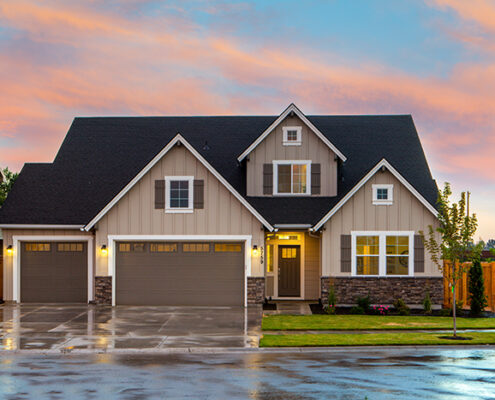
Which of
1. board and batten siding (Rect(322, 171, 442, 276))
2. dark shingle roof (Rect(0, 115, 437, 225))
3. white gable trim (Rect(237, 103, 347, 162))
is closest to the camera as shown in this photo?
board and batten siding (Rect(322, 171, 442, 276))

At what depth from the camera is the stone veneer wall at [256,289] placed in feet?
81.1

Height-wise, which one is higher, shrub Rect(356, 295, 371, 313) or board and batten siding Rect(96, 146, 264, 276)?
board and batten siding Rect(96, 146, 264, 276)

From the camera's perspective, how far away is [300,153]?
2689 centimetres

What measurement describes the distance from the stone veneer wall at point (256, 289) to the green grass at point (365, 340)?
24.4 feet

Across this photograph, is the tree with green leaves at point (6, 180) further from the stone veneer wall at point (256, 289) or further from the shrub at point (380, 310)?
the shrub at point (380, 310)

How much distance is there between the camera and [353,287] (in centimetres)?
2453

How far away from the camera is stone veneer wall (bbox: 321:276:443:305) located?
80.0ft

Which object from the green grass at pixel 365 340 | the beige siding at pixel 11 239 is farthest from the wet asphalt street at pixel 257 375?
the beige siding at pixel 11 239

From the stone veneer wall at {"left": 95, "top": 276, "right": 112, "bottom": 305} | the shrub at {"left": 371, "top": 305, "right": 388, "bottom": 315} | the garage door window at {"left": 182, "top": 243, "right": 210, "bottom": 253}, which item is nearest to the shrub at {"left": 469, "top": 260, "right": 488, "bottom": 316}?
the shrub at {"left": 371, "top": 305, "right": 388, "bottom": 315}

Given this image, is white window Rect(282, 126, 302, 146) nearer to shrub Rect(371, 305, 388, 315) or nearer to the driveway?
the driveway

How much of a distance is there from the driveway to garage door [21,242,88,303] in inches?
49.3

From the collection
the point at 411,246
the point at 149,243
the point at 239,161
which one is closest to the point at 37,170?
the point at 149,243

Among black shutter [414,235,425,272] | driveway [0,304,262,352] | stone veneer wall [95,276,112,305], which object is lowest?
driveway [0,304,262,352]

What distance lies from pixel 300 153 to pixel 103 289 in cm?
1019
